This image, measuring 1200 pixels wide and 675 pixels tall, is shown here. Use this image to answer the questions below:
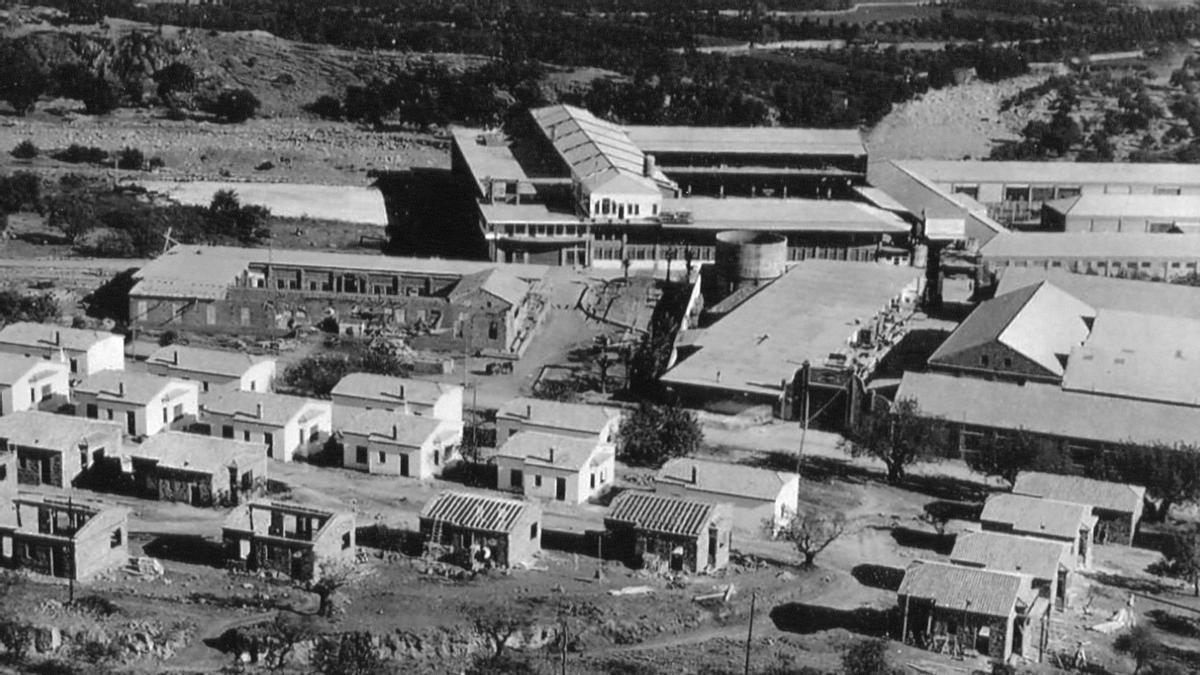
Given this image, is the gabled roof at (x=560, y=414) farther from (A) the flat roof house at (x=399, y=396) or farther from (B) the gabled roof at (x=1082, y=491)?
(B) the gabled roof at (x=1082, y=491)

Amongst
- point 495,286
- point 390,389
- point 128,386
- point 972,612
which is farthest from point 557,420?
point 972,612

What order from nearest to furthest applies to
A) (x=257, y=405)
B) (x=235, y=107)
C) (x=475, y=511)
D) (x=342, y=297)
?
(x=475, y=511) < (x=257, y=405) < (x=342, y=297) < (x=235, y=107)

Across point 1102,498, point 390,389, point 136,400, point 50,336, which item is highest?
point 50,336

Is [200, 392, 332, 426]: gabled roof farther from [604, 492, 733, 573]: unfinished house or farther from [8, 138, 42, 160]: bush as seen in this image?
[8, 138, 42, 160]: bush

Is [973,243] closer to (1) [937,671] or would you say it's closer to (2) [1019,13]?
(1) [937,671]

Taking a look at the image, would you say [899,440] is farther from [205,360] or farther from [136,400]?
[136,400]
